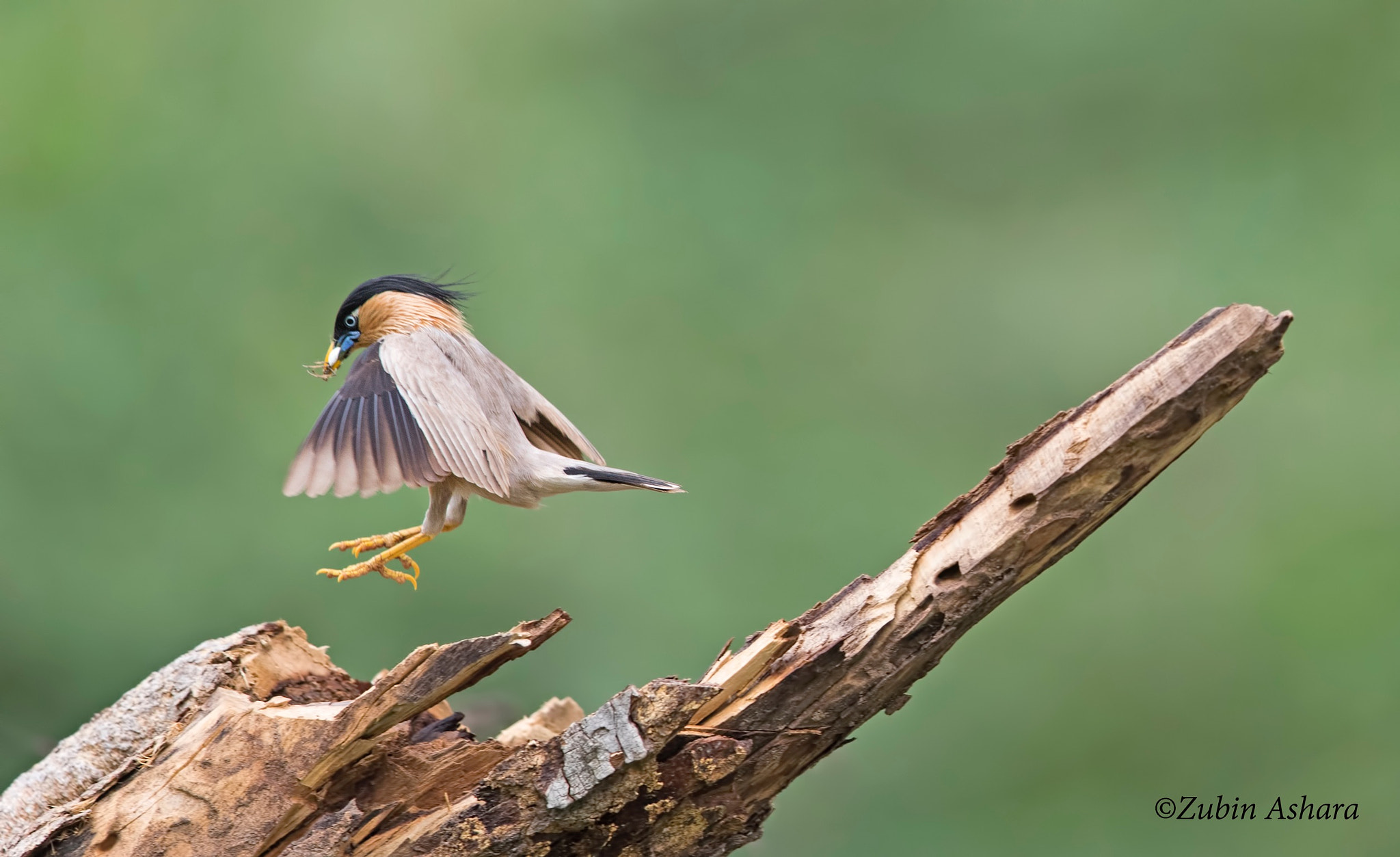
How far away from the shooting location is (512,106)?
12.6 feet

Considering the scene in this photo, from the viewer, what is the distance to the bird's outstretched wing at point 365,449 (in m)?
1.73

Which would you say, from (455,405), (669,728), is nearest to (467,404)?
(455,405)

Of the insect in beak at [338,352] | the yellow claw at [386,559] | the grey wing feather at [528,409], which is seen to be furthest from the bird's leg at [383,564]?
the insect in beak at [338,352]

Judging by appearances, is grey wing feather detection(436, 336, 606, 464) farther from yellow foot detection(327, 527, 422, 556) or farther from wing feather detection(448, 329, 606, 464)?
yellow foot detection(327, 527, 422, 556)

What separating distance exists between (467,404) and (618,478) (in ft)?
1.00

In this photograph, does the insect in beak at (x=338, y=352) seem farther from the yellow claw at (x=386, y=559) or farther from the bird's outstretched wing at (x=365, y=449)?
the yellow claw at (x=386, y=559)

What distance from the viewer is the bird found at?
177 centimetres

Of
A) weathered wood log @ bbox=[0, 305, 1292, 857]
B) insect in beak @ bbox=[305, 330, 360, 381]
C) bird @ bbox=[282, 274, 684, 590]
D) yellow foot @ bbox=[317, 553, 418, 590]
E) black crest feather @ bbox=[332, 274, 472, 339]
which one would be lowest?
weathered wood log @ bbox=[0, 305, 1292, 857]

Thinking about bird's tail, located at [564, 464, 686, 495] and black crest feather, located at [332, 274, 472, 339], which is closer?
bird's tail, located at [564, 464, 686, 495]

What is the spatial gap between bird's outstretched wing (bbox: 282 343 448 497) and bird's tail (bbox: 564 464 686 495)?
0.24 metres

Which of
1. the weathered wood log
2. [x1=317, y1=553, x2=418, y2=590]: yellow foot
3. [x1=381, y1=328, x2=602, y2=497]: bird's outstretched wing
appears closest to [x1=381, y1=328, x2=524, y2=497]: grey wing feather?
[x1=381, y1=328, x2=602, y2=497]: bird's outstretched wing

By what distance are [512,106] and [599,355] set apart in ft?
3.14

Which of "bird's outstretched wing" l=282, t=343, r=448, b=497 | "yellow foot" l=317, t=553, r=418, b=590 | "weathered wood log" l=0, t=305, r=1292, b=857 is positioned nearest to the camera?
"weathered wood log" l=0, t=305, r=1292, b=857

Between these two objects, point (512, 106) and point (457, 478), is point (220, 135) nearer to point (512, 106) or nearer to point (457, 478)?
point (512, 106)
